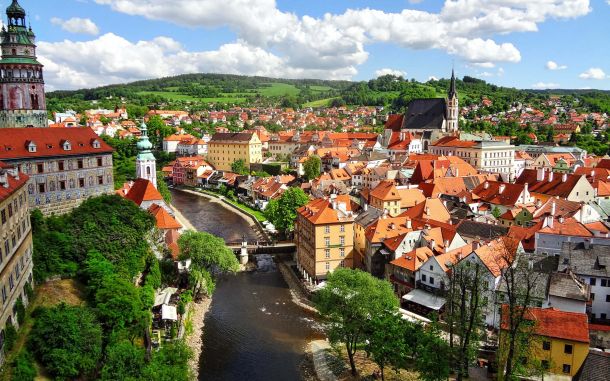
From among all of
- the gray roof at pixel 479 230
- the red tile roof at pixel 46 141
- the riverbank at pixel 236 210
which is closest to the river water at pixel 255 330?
the riverbank at pixel 236 210

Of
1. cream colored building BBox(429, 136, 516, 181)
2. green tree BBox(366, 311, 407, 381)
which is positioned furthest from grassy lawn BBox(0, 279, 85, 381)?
cream colored building BBox(429, 136, 516, 181)

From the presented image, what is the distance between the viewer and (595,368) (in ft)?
63.7

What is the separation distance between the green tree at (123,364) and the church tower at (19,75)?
2551 cm

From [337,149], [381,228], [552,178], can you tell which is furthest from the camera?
[337,149]

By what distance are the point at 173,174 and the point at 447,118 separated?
174 ft

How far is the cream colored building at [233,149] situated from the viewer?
92.6 metres

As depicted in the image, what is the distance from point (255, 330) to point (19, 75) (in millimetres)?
26276

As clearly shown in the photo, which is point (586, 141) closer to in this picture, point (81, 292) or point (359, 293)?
point (359, 293)

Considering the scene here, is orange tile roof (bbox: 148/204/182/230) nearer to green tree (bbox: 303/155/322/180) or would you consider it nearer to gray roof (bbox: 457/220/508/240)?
gray roof (bbox: 457/220/508/240)

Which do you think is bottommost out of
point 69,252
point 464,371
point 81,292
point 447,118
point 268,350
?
point 268,350

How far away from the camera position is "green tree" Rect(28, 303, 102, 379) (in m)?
21.6

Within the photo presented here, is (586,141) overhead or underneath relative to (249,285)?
overhead

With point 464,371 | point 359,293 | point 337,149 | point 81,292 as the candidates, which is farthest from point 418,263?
point 337,149

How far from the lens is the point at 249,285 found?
41.0m
